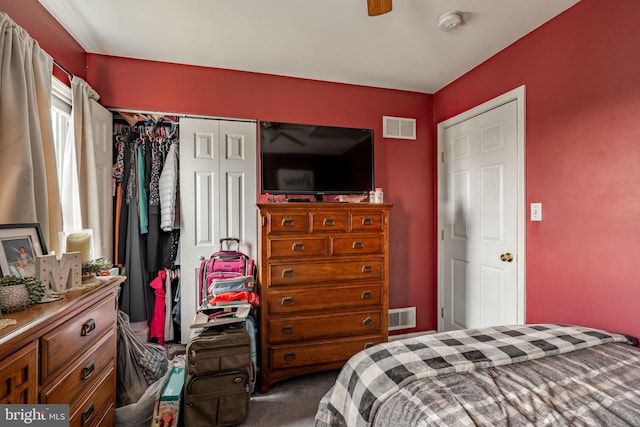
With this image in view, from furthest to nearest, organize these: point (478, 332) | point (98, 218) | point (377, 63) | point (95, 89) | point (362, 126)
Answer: point (362, 126)
point (377, 63)
point (95, 89)
point (98, 218)
point (478, 332)

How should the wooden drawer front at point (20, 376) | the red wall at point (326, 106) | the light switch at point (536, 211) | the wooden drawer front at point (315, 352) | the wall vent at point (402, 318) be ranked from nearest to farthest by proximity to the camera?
the wooden drawer front at point (20, 376) → the light switch at point (536, 211) → the wooden drawer front at point (315, 352) → the red wall at point (326, 106) → the wall vent at point (402, 318)

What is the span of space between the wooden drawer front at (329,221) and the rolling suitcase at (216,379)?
90 centimetres

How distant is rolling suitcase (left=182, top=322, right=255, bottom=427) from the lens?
1.67 metres

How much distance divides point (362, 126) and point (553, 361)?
93.0 inches

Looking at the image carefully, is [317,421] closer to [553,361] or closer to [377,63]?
[553,361]

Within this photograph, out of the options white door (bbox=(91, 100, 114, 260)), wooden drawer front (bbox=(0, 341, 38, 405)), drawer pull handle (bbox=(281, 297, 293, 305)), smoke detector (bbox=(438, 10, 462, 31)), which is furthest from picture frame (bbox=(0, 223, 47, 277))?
smoke detector (bbox=(438, 10, 462, 31))

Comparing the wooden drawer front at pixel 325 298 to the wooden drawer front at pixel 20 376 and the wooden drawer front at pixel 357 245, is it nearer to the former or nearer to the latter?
the wooden drawer front at pixel 357 245

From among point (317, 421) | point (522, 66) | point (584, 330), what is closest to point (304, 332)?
point (317, 421)

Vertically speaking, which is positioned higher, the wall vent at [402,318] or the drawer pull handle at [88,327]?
the drawer pull handle at [88,327]

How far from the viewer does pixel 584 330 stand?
1396 mm

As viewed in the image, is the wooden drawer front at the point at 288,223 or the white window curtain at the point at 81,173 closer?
the white window curtain at the point at 81,173

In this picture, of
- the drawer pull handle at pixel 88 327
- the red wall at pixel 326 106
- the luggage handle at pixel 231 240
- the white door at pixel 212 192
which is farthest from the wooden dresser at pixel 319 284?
the drawer pull handle at pixel 88 327

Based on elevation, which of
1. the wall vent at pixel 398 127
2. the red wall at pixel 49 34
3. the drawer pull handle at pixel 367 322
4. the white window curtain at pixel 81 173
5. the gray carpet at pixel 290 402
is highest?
the red wall at pixel 49 34

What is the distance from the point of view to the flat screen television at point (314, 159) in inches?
95.0
